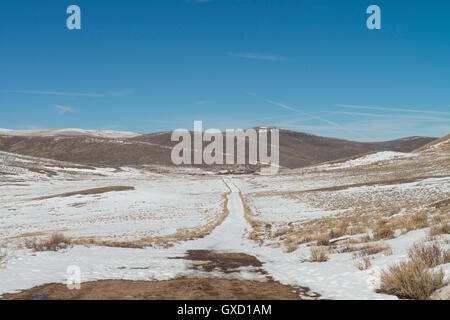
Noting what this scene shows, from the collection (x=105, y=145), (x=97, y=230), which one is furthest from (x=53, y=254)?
(x=105, y=145)

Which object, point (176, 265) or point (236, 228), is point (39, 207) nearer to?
point (236, 228)

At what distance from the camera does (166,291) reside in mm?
7387

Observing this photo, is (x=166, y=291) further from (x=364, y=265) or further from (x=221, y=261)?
(x=364, y=265)

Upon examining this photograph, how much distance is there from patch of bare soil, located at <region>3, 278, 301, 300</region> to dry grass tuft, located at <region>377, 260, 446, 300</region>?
6.40ft

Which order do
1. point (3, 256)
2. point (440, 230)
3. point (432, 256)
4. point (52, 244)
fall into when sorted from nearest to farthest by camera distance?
point (432, 256) < point (440, 230) < point (3, 256) < point (52, 244)

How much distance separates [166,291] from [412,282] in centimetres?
523

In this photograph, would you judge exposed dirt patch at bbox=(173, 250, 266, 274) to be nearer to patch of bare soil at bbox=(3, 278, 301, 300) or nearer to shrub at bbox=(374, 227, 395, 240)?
patch of bare soil at bbox=(3, 278, 301, 300)

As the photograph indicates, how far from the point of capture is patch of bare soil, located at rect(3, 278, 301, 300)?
6.90 metres

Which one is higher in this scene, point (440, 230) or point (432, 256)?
point (440, 230)

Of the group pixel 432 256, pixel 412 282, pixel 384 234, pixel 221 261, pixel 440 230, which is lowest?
pixel 221 261

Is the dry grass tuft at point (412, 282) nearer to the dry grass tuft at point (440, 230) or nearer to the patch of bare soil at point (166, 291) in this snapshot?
the patch of bare soil at point (166, 291)

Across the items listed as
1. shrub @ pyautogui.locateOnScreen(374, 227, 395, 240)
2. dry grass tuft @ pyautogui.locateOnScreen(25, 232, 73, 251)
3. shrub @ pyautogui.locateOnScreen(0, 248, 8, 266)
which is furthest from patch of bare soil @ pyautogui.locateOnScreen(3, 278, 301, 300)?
shrub @ pyautogui.locateOnScreen(374, 227, 395, 240)

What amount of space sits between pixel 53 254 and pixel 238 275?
725 centimetres

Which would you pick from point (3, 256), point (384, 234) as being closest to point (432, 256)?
point (384, 234)
